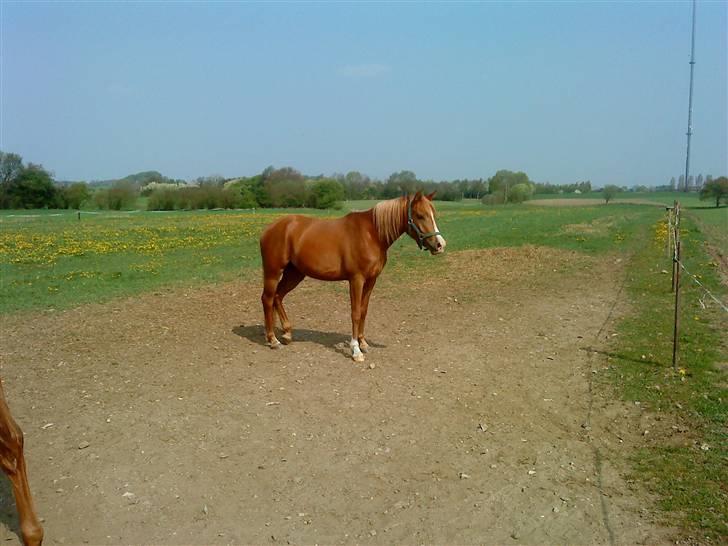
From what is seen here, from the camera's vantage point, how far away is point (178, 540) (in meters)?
3.83

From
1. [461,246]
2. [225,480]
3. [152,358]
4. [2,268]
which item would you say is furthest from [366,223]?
[461,246]

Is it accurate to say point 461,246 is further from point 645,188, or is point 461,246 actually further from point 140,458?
point 645,188

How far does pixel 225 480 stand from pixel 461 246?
63.2 feet

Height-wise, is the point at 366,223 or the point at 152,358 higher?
the point at 366,223

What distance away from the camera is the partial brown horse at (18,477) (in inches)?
145

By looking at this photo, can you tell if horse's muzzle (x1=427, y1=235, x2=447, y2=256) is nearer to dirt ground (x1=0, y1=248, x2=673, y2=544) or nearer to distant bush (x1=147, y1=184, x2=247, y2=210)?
dirt ground (x1=0, y1=248, x2=673, y2=544)

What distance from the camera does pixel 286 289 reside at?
8.56 meters

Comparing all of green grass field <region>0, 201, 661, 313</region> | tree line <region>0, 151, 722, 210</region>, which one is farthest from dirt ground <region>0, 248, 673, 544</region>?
tree line <region>0, 151, 722, 210</region>

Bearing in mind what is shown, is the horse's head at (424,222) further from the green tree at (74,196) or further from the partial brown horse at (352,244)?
the green tree at (74,196)

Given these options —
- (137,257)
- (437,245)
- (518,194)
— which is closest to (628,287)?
(437,245)

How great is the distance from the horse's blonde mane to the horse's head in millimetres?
113

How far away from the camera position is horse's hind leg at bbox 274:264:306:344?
834 centimetres

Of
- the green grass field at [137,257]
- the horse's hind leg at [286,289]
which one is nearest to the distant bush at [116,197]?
the green grass field at [137,257]

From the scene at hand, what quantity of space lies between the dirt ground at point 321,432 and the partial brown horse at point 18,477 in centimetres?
24
